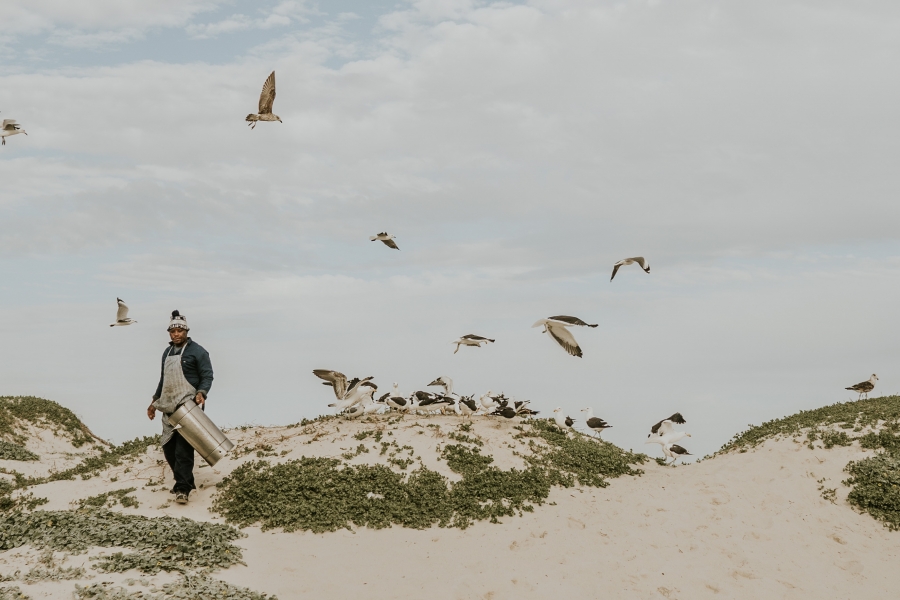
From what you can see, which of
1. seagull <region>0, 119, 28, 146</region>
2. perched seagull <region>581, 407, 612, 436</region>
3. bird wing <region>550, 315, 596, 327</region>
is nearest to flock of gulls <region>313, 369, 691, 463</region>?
perched seagull <region>581, 407, 612, 436</region>

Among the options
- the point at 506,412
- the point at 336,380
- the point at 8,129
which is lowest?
the point at 506,412

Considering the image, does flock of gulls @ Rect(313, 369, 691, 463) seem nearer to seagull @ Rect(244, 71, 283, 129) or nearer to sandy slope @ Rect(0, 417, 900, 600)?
sandy slope @ Rect(0, 417, 900, 600)

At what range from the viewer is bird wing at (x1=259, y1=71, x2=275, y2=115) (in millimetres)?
17469

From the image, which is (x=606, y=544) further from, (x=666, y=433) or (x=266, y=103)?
(x=266, y=103)

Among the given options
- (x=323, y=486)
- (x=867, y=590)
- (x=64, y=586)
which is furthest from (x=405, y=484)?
(x=867, y=590)

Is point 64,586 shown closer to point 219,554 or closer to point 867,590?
point 219,554

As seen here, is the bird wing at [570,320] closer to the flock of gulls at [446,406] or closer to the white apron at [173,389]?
the flock of gulls at [446,406]

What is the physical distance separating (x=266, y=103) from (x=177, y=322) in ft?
22.5

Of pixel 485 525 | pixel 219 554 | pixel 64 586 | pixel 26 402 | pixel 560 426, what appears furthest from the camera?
pixel 26 402

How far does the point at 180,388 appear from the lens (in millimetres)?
12664

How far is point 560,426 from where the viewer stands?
1691cm

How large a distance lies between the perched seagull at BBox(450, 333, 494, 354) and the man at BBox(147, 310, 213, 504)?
5429 millimetres

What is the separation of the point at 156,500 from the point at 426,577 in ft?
17.8

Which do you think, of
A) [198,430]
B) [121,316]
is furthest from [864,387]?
[121,316]
